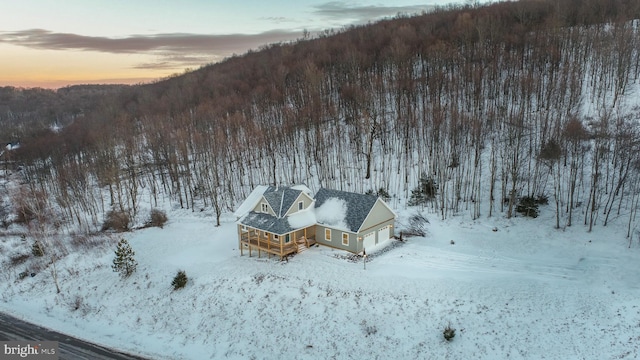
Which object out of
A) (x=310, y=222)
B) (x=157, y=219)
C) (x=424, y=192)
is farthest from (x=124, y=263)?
(x=424, y=192)

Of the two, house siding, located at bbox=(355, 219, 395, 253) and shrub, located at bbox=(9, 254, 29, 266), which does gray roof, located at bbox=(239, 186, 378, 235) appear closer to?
house siding, located at bbox=(355, 219, 395, 253)

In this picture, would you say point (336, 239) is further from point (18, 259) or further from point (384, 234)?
point (18, 259)

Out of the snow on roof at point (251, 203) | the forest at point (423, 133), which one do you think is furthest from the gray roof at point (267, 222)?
the forest at point (423, 133)

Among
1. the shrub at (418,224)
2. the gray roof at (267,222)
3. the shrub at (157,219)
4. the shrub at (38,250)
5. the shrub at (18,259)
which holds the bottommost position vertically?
the shrub at (18,259)

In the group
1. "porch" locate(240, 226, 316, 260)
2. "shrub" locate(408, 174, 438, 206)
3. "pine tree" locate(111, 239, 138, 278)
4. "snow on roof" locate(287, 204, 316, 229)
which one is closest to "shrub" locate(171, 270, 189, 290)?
"porch" locate(240, 226, 316, 260)

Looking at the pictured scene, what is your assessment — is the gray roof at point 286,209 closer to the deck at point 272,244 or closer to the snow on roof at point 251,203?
the snow on roof at point 251,203
